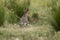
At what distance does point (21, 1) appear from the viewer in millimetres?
8891

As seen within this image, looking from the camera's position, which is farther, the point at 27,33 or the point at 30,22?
the point at 30,22

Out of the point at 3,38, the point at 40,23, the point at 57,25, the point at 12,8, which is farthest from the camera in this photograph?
the point at 12,8

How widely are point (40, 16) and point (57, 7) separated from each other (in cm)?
163

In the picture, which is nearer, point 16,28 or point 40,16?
point 16,28

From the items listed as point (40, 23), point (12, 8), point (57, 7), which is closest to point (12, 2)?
point (12, 8)

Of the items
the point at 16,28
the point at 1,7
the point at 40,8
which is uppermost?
the point at 1,7

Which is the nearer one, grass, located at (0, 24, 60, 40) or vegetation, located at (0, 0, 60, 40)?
grass, located at (0, 24, 60, 40)

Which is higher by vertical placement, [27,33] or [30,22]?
[27,33]

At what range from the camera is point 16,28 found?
23.6 ft

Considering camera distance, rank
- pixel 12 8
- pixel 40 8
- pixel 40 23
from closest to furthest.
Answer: pixel 40 23
pixel 12 8
pixel 40 8

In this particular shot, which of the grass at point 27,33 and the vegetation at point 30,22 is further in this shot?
the vegetation at point 30,22

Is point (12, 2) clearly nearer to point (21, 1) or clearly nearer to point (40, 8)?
point (21, 1)

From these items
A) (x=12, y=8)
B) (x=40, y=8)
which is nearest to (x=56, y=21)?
(x=12, y=8)

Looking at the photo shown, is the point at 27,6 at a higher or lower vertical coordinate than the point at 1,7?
lower
